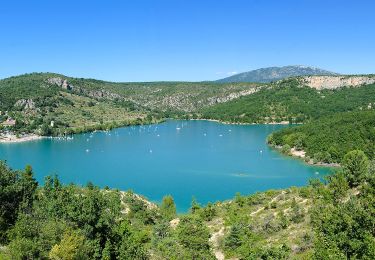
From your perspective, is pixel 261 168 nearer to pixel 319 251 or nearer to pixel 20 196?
pixel 20 196

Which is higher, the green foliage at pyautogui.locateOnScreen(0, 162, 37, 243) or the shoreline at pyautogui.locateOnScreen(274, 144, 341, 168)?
the green foliage at pyautogui.locateOnScreen(0, 162, 37, 243)

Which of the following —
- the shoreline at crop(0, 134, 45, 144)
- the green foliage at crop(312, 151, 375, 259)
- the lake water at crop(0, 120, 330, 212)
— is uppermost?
the green foliage at crop(312, 151, 375, 259)

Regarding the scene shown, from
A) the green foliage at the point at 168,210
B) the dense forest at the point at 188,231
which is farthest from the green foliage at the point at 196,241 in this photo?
the green foliage at the point at 168,210

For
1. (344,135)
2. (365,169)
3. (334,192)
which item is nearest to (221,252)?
(334,192)

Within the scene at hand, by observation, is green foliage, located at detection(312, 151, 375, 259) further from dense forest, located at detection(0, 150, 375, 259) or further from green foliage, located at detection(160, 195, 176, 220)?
green foliage, located at detection(160, 195, 176, 220)

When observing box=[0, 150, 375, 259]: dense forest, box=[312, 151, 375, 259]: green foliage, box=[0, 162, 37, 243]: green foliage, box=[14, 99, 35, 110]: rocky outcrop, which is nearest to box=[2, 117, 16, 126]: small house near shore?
box=[14, 99, 35, 110]: rocky outcrop

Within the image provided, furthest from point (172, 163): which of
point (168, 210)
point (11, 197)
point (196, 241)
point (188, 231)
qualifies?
point (196, 241)
